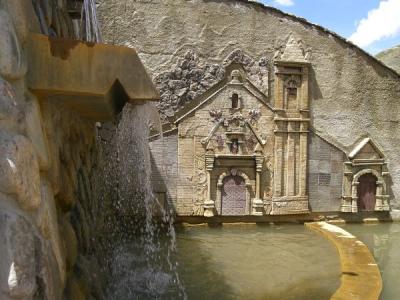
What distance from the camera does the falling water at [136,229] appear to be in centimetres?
454

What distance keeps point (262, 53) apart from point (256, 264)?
19.6 feet

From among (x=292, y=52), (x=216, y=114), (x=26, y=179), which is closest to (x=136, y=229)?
(x=216, y=114)

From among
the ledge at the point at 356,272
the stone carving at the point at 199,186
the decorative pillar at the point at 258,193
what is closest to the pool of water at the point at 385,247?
the ledge at the point at 356,272

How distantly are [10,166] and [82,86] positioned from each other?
66 centimetres

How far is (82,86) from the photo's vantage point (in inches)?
74.5

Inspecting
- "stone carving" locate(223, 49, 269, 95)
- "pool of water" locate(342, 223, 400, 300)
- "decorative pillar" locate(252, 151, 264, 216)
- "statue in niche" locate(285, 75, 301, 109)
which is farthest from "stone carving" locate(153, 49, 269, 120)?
"pool of water" locate(342, 223, 400, 300)

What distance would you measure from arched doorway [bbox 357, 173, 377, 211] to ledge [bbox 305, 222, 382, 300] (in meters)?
3.36

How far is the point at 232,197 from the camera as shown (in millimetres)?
9953

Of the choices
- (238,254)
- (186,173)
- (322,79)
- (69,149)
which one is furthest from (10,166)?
(322,79)

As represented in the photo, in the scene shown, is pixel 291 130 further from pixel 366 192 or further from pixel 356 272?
pixel 356 272

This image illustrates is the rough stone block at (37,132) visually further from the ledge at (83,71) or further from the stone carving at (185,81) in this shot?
the stone carving at (185,81)

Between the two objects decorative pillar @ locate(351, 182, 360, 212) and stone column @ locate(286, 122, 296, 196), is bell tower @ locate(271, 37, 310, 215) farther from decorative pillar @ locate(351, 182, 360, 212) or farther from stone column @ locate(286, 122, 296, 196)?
decorative pillar @ locate(351, 182, 360, 212)

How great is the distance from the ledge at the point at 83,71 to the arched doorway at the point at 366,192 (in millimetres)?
9760

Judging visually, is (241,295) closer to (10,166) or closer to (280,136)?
(10,166)
